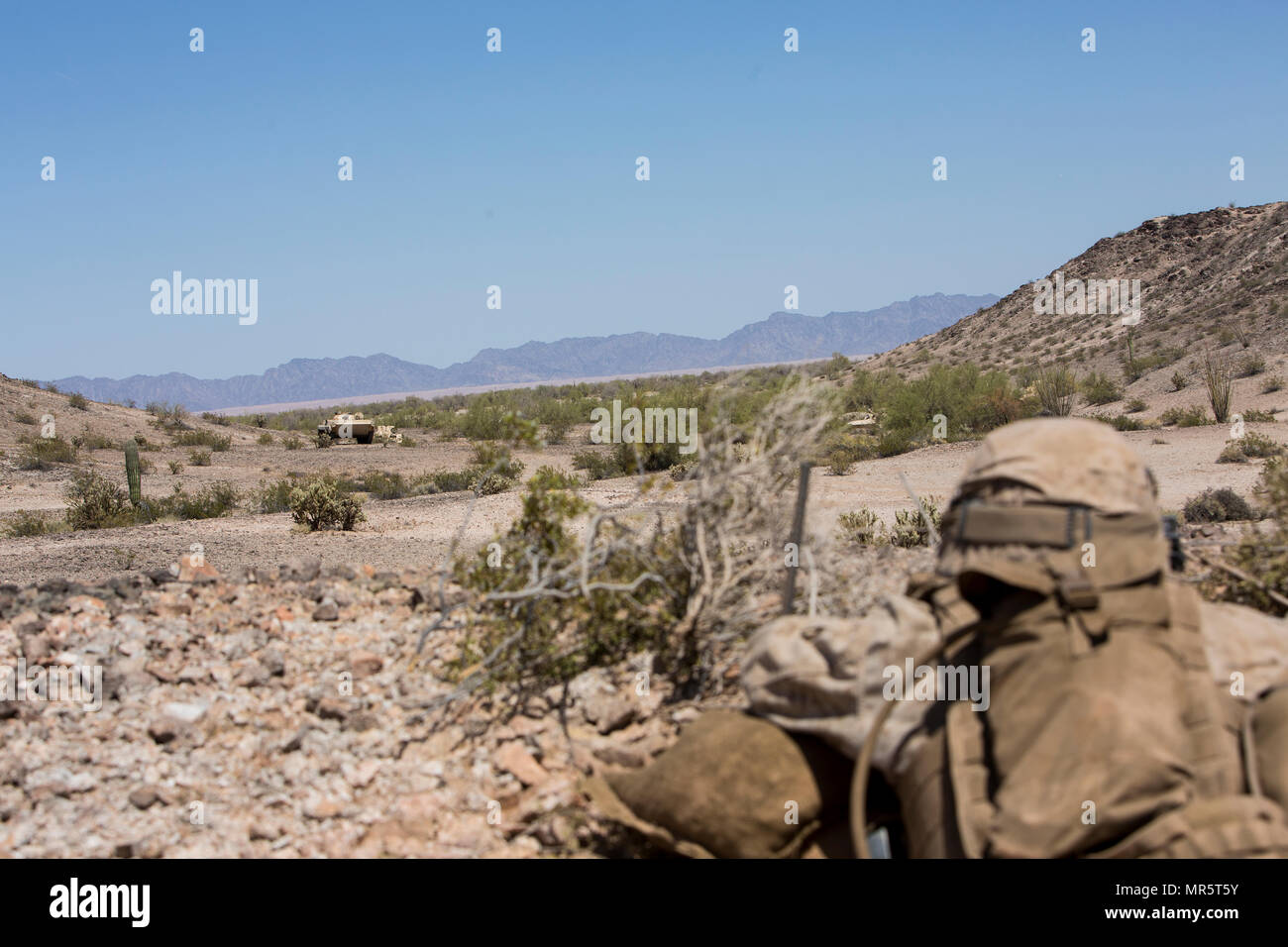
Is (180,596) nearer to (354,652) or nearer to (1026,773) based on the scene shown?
(354,652)

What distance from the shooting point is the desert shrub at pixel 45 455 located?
838 inches

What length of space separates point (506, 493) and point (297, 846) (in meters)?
10.9

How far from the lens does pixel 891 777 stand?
2.88 m

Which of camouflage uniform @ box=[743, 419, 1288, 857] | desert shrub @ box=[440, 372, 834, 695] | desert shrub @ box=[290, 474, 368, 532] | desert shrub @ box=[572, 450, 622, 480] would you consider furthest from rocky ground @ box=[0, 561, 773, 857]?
desert shrub @ box=[572, 450, 622, 480]

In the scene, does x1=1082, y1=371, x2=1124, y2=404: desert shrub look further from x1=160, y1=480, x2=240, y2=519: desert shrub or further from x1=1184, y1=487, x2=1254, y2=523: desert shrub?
x1=160, y1=480, x2=240, y2=519: desert shrub

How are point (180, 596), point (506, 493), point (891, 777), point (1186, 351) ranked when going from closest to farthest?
point (891, 777) < point (180, 596) < point (506, 493) < point (1186, 351)

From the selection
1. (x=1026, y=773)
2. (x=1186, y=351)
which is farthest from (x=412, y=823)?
(x=1186, y=351)

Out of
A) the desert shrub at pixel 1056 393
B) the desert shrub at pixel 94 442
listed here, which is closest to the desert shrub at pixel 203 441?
the desert shrub at pixel 94 442

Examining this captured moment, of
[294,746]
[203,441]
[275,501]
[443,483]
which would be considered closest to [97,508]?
[275,501]

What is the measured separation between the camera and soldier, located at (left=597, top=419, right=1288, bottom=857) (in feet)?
7.46

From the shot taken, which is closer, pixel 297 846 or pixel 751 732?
pixel 751 732

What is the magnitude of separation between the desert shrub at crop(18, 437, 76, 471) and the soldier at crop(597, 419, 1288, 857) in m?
23.0

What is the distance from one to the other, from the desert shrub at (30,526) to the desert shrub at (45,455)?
8.41 m
